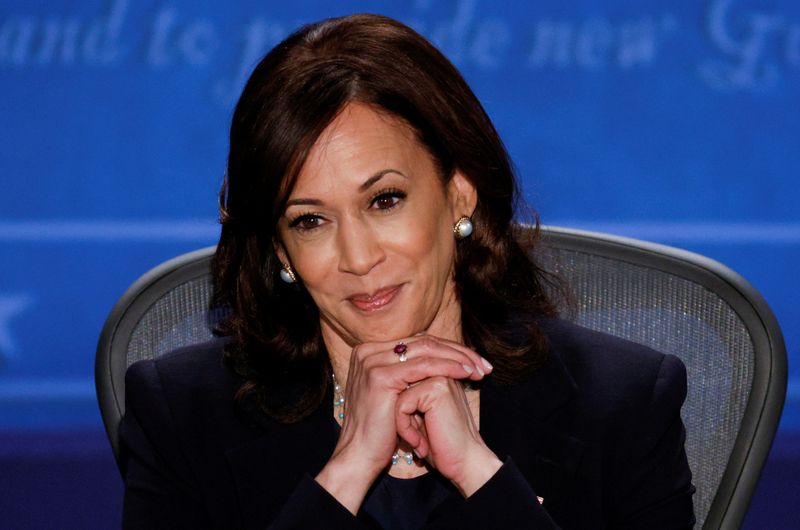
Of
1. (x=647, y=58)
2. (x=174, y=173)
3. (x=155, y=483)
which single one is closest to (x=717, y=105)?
(x=647, y=58)

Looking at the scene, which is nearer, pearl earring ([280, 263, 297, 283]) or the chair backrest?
the chair backrest

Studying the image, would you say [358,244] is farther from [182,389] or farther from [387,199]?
[182,389]

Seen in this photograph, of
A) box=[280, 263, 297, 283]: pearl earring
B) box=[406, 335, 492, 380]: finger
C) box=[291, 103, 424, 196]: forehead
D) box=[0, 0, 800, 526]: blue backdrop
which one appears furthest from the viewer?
box=[0, 0, 800, 526]: blue backdrop

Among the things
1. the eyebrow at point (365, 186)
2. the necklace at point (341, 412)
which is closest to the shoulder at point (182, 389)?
the necklace at point (341, 412)

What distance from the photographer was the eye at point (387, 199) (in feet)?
5.49

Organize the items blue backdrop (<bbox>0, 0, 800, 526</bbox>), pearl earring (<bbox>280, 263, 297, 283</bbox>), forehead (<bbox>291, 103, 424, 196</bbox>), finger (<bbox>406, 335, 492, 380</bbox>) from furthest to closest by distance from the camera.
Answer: blue backdrop (<bbox>0, 0, 800, 526</bbox>) < pearl earring (<bbox>280, 263, 297, 283</bbox>) < finger (<bbox>406, 335, 492, 380</bbox>) < forehead (<bbox>291, 103, 424, 196</bbox>)

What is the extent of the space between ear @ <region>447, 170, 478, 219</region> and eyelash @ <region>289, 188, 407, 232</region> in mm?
123

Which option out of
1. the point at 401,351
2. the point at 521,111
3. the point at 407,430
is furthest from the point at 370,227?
the point at 521,111

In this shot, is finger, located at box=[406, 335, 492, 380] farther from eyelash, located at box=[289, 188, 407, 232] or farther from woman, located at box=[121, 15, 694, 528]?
eyelash, located at box=[289, 188, 407, 232]

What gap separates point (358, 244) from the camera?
166cm

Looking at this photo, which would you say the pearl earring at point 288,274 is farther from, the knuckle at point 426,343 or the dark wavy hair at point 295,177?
the knuckle at point 426,343

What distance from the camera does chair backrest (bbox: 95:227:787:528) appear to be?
1.75 m

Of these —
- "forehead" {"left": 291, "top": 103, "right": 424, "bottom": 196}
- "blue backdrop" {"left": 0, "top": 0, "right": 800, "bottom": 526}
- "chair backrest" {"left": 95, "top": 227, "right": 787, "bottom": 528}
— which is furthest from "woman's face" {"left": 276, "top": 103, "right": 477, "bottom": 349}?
"blue backdrop" {"left": 0, "top": 0, "right": 800, "bottom": 526}

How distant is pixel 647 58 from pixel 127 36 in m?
1.43
